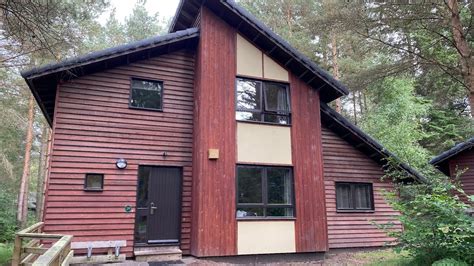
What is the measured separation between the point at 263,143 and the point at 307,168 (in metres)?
1.26

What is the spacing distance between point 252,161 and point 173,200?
203cm

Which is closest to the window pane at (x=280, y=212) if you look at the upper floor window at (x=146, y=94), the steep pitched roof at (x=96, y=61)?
the upper floor window at (x=146, y=94)

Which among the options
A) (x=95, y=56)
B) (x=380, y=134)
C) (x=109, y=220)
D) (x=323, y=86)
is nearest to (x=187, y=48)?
(x=95, y=56)

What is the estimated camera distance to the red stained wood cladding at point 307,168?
325 inches

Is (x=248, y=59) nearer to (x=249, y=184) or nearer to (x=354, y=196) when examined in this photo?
(x=249, y=184)

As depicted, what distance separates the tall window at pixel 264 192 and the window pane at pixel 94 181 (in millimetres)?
Answer: 3003

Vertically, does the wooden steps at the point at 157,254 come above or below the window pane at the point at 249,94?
below

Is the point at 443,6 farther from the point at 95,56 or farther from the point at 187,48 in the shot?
the point at 95,56

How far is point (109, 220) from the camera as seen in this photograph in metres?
7.42

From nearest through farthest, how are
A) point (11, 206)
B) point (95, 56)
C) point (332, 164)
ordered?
point (95, 56) → point (332, 164) → point (11, 206)

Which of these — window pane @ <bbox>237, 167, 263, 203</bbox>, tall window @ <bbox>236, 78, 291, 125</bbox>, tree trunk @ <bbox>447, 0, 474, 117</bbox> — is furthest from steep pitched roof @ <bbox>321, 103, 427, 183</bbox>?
window pane @ <bbox>237, 167, 263, 203</bbox>

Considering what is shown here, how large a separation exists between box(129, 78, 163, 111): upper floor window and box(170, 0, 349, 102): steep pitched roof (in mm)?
2104

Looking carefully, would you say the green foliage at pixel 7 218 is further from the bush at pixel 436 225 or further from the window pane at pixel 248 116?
the bush at pixel 436 225

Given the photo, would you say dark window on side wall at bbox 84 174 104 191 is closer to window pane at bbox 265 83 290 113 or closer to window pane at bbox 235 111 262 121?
window pane at bbox 235 111 262 121
